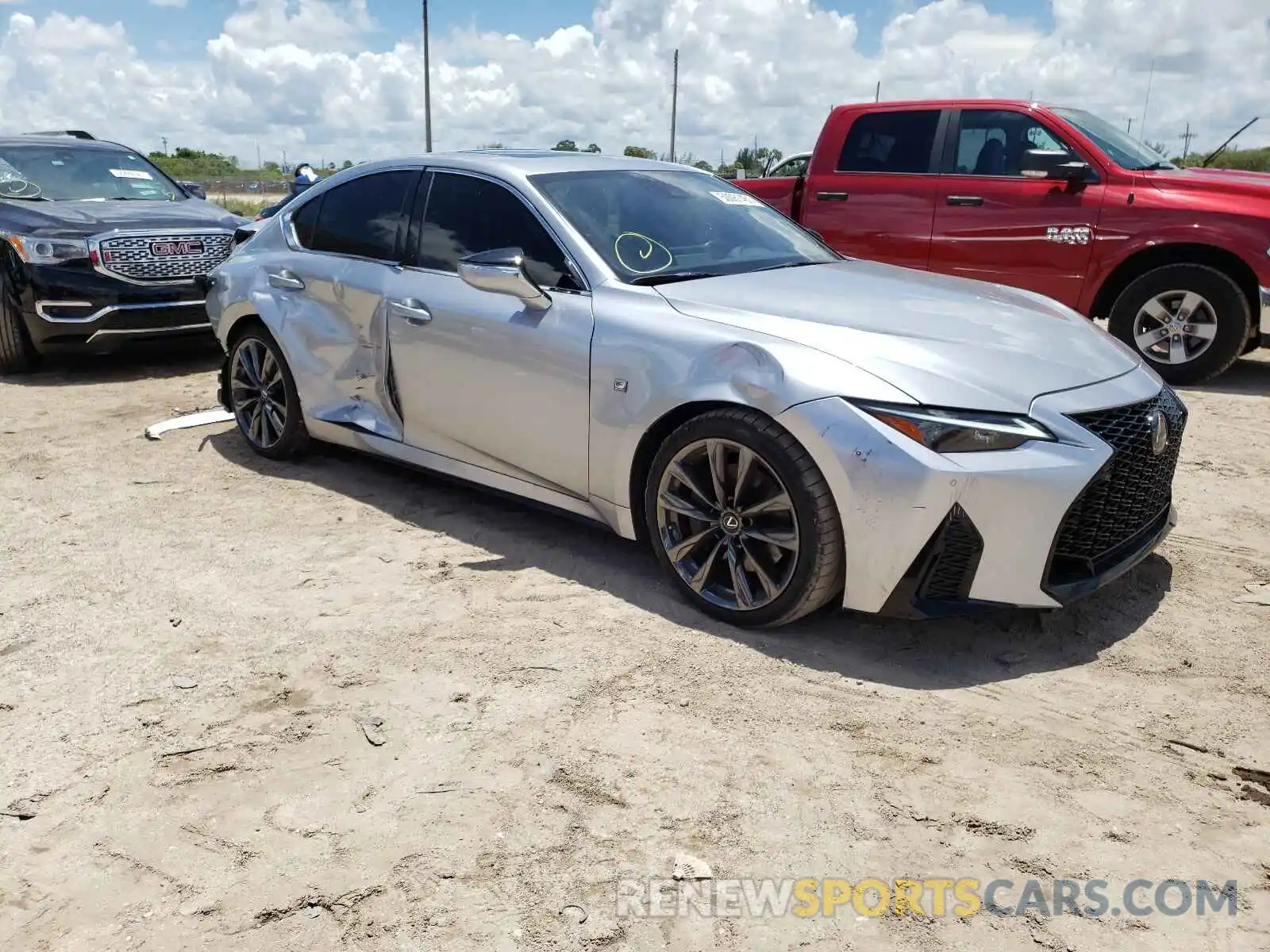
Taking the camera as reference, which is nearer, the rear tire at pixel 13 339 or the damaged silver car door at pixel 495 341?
the damaged silver car door at pixel 495 341

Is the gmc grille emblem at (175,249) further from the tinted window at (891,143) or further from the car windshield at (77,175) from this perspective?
the tinted window at (891,143)

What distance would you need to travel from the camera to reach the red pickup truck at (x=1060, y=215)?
7.07m

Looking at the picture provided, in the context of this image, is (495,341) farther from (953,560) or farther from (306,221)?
(953,560)

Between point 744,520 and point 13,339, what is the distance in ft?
22.1

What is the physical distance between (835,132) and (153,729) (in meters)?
7.09

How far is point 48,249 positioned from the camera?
765 centimetres

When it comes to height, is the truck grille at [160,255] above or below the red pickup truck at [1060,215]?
below

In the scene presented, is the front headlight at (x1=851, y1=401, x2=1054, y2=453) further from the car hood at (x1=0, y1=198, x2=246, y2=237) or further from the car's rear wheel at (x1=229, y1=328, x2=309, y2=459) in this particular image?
the car hood at (x1=0, y1=198, x2=246, y2=237)


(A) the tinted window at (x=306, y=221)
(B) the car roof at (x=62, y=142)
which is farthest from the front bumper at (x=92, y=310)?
(A) the tinted window at (x=306, y=221)

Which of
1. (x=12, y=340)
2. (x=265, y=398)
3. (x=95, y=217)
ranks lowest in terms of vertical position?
(x=12, y=340)

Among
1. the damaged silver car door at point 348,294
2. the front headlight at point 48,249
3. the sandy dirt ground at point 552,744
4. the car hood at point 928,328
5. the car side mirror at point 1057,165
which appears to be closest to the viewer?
the sandy dirt ground at point 552,744

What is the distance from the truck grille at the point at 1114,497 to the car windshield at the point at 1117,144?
4734 millimetres

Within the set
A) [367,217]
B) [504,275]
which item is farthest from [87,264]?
[504,275]

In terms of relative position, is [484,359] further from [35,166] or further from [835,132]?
[35,166]
